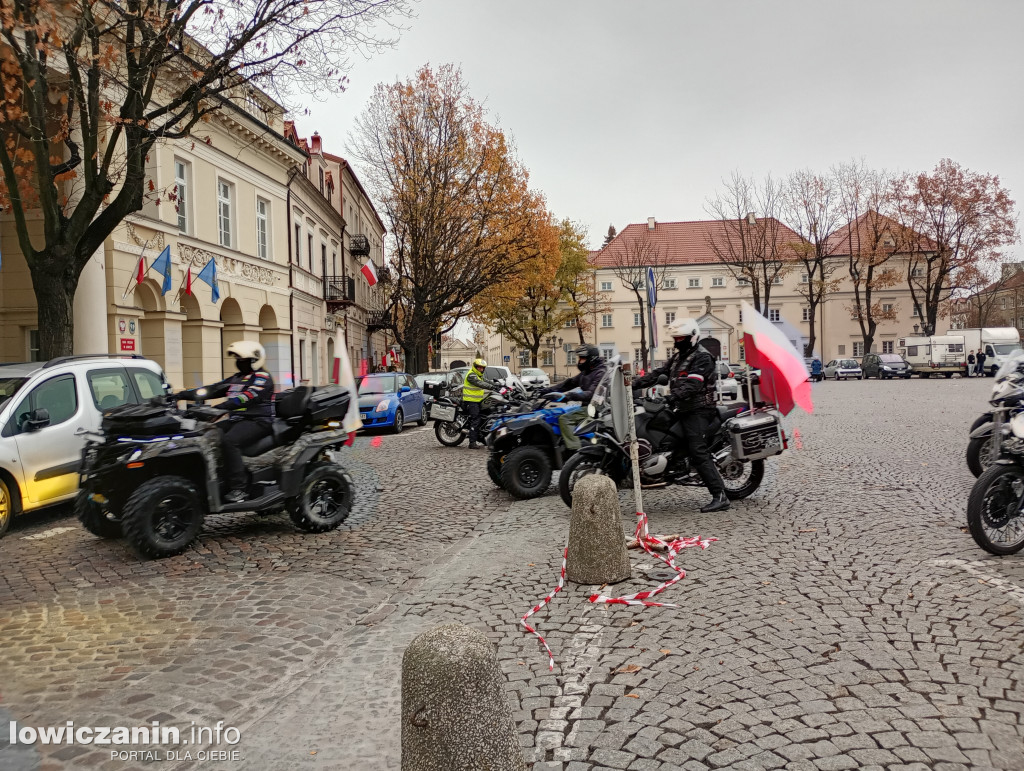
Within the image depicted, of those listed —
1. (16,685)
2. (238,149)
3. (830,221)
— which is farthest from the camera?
(830,221)

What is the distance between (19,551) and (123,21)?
885 cm

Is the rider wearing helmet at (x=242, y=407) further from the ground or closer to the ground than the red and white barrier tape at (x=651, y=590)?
further from the ground

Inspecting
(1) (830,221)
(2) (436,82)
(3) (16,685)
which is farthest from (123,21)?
(1) (830,221)

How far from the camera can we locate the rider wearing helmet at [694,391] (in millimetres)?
7215

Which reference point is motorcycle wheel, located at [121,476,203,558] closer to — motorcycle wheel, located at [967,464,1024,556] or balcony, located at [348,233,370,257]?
motorcycle wheel, located at [967,464,1024,556]

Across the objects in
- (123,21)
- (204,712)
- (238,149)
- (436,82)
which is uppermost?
(436,82)

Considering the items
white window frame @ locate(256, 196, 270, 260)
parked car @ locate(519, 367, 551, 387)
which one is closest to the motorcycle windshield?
white window frame @ locate(256, 196, 270, 260)

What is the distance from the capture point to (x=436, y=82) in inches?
1223

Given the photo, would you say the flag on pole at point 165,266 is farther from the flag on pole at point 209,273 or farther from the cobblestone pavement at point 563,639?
the cobblestone pavement at point 563,639

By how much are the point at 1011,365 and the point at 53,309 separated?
1307 centimetres

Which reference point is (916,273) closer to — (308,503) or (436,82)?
(436,82)

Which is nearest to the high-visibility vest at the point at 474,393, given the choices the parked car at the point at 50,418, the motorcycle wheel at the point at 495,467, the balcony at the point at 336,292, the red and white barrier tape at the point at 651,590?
the motorcycle wheel at the point at 495,467

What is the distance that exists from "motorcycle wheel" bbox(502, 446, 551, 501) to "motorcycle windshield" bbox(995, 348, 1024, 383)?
4812 mm

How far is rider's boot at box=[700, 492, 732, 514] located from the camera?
7391 mm
